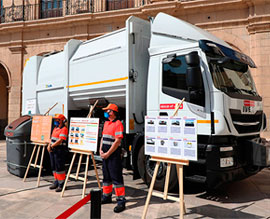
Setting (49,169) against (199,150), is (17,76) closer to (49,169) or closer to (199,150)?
(49,169)

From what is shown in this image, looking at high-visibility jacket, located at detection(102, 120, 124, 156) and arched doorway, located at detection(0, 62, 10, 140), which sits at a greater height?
arched doorway, located at detection(0, 62, 10, 140)

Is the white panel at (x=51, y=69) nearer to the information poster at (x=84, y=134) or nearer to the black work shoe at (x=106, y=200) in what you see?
the information poster at (x=84, y=134)

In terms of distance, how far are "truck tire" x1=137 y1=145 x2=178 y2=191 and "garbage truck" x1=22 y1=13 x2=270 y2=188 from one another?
0.8 inches

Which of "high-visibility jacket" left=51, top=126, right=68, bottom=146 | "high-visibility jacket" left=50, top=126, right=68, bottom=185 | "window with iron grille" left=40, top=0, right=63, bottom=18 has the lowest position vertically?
"high-visibility jacket" left=50, top=126, right=68, bottom=185

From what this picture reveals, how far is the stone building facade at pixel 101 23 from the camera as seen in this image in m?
11.2

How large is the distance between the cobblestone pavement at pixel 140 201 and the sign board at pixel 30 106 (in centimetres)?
296

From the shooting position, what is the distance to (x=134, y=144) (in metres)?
5.60

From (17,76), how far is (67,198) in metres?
12.7

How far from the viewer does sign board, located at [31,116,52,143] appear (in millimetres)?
6168

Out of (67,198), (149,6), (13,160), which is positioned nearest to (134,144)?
(67,198)

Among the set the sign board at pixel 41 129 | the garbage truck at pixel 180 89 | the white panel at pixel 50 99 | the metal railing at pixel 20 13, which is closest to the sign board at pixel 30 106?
the white panel at pixel 50 99

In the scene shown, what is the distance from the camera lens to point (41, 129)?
6320 mm

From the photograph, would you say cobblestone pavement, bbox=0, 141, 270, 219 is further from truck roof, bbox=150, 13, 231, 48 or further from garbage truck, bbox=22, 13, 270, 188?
truck roof, bbox=150, 13, 231, 48

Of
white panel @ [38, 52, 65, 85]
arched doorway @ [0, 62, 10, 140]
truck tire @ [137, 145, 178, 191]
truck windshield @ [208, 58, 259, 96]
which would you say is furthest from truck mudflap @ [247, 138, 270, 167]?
arched doorway @ [0, 62, 10, 140]
